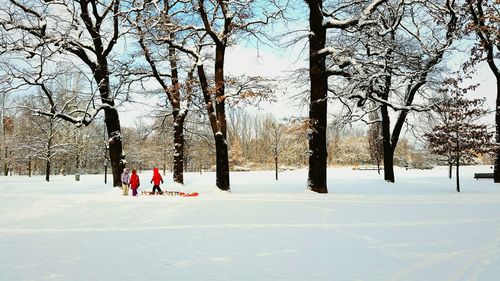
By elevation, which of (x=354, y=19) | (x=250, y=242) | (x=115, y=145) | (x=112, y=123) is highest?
(x=354, y=19)

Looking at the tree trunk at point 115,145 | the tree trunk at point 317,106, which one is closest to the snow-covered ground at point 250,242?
the tree trunk at point 317,106

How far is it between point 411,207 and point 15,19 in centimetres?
1849

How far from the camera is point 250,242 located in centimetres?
661

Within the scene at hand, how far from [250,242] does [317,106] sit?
31.7 ft

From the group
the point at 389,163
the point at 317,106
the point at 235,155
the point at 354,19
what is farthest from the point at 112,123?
the point at 235,155

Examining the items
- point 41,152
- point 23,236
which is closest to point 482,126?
point 23,236

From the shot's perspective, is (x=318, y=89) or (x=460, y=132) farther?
(x=460, y=132)

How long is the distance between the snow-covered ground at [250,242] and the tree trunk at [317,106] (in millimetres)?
4103

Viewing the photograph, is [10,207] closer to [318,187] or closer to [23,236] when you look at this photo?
[23,236]

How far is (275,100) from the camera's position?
52.1ft

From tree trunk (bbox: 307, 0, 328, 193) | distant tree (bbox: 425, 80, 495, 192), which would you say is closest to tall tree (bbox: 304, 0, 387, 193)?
tree trunk (bbox: 307, 0, 328, 193)

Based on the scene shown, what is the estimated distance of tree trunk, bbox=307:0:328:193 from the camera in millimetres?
15094

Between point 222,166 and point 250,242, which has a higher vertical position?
point 222,166

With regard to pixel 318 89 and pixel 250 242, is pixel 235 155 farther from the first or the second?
pixel 250 242
